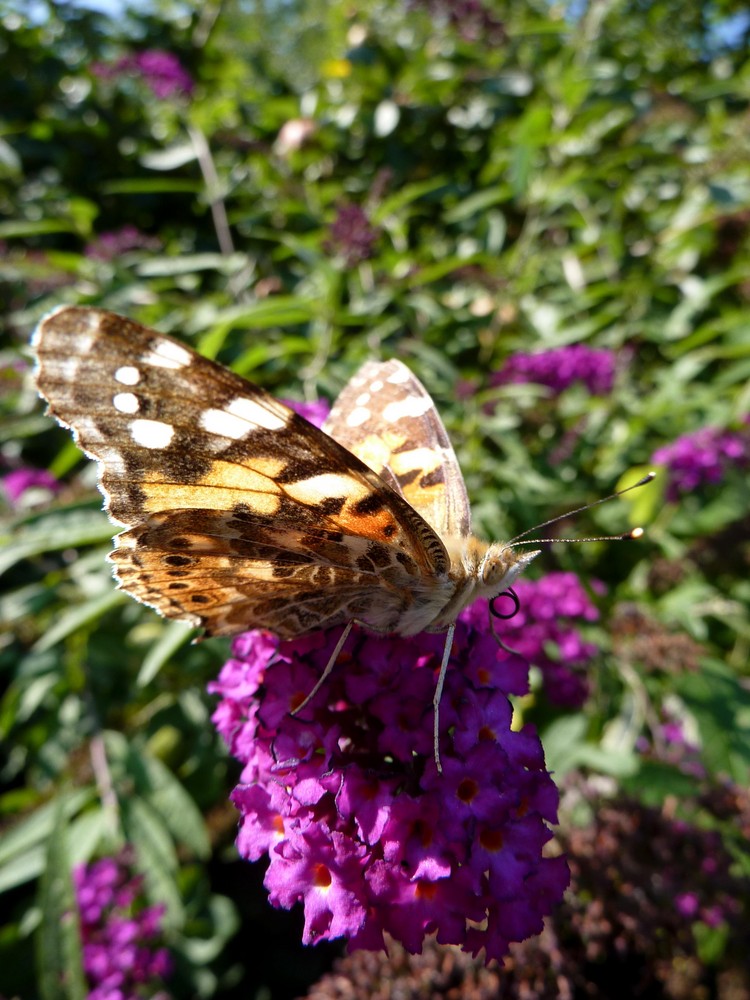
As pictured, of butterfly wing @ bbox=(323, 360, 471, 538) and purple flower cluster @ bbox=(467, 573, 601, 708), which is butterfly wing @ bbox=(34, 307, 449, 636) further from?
purple flower cluster @ bbox=(467, 573, 601, 708)

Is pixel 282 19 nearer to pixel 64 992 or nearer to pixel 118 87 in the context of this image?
pixel 118 87

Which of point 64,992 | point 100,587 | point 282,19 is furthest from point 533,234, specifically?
point 282,19

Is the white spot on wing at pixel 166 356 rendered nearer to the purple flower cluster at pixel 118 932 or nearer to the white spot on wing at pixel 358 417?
the white spot on wing at pixel 358 417

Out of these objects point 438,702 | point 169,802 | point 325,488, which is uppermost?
point 325,488

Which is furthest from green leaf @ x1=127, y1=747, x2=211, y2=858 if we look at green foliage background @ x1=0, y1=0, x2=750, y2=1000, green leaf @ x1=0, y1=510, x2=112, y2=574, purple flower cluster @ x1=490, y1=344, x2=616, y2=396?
purple flower cluster @ x1=490, y1=344, x2=616, y2=396

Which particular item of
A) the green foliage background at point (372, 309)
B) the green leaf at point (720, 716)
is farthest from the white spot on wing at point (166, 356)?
the green leaf at point (720, 716)

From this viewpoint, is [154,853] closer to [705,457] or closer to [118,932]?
[118,932]

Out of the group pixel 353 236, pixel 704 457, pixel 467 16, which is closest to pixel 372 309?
pixel 353 236
